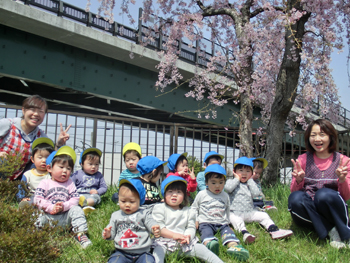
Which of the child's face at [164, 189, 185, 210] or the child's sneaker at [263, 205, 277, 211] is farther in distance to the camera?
the child's sneaker at [263, 205, 277, 211]

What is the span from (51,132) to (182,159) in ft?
11.2

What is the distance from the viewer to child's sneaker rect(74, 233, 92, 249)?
336 centimetres

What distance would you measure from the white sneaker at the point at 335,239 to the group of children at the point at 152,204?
0.44 meters

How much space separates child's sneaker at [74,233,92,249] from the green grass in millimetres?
47

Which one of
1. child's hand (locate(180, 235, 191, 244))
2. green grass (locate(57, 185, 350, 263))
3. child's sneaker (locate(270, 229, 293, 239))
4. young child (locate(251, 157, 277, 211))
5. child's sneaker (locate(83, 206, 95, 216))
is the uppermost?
young child (locate(251, 157, 277, 211))

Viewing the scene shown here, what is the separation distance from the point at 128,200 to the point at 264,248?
1.57m

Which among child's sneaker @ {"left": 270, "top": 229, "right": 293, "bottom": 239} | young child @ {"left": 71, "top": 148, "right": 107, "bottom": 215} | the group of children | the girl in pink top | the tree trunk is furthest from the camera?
the tree trunk

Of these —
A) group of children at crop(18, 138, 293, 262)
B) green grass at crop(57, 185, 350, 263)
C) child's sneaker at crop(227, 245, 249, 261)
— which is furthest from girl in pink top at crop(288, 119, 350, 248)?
child's sneaker at crop(227, 245, 249, 261)

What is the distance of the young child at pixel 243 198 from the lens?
4168mm

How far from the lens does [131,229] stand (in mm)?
3043

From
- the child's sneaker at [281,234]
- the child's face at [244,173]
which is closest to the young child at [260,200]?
the child's face at [244,173]

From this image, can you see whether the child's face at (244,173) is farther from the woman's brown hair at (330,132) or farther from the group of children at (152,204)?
the woman's brown hair at (330,132)

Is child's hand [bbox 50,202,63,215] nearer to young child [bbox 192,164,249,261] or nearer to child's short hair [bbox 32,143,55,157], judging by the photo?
child's short hair [bbox 32,143,55,157]

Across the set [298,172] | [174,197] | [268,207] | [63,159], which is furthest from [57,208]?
[268,207]
